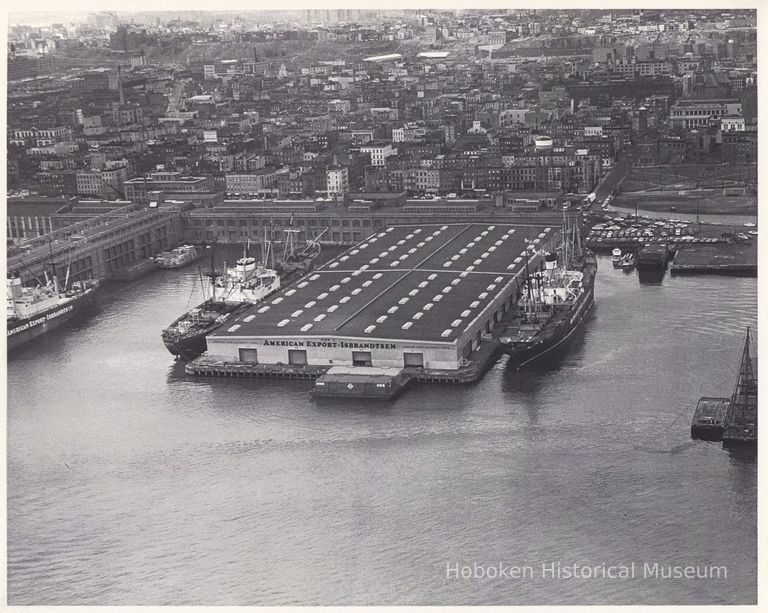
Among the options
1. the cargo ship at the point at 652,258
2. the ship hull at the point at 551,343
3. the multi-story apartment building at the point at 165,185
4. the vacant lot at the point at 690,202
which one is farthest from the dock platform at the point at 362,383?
the multi-story apartment building at the point at 165,185

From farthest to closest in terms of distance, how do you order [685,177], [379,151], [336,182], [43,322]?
[379,151] → [336,182] → [685,177] → [43,322]

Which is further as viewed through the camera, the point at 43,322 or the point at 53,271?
the point at 53,271

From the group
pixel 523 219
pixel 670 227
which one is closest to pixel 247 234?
pixel 523 219

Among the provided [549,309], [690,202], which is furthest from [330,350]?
[690,202]

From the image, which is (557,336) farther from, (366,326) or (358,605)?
(358,605)

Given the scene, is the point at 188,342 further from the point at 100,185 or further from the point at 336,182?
the point at 100,185

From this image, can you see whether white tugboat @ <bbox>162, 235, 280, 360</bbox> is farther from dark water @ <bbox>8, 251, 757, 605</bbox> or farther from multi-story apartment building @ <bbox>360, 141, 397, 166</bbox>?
multi-story apartment building @ <bbox>360, 141, 397, 166</bbox>
